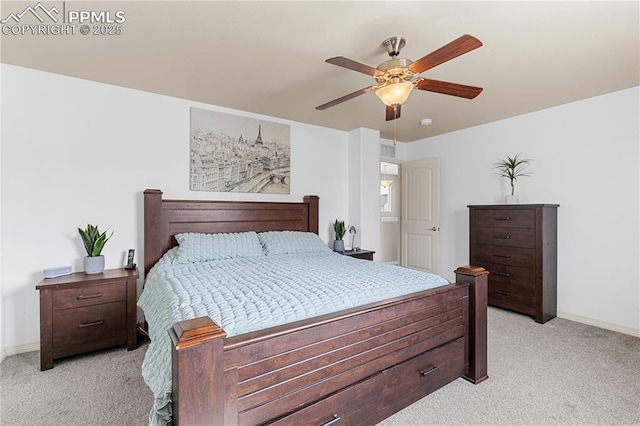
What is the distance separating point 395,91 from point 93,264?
110 inches

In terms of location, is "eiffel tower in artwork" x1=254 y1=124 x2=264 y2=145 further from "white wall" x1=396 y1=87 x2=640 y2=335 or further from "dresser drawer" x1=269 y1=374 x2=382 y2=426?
"white wall" x1=396 y1=87 x2=640 y2=335

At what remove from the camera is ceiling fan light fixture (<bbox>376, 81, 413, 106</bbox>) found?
1.94 meters

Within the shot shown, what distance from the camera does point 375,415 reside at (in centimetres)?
158

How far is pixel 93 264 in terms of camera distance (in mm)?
2590

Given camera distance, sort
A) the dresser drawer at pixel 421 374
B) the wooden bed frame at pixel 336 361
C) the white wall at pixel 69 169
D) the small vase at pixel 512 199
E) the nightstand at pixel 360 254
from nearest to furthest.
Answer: the wooden bed frame at pixel 336 361
the dresser drawer at pixel 421 374
the white wall at pixel 69 169
the small vase at pixel 512 199
the nightstand at pixel 360 254

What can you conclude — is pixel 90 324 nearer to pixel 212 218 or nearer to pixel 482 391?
pixel 212 218

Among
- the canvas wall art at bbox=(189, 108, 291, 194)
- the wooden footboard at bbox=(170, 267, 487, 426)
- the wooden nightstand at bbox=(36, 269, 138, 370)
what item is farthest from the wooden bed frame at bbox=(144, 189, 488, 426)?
the canvas wall art at bbox=(189, 108, 291, 194)

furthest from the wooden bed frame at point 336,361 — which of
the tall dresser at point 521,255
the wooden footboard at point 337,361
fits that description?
the tall dresser at point 521,255

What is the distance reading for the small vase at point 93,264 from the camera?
102 inches

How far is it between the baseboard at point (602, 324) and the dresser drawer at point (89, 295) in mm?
4482

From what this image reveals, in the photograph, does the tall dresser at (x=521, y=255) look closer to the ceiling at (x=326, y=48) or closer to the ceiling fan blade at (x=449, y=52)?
the ceiling at (x=326, y=48)

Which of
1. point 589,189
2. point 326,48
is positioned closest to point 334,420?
point 326,48

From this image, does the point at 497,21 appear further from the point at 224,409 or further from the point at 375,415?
the point at 224,409

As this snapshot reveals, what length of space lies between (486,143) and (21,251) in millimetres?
5177
